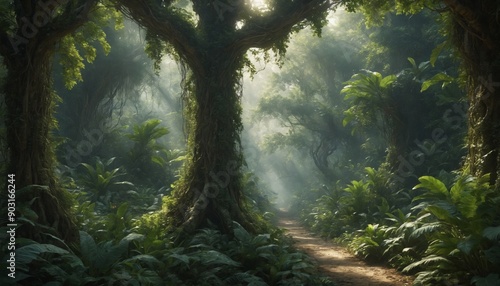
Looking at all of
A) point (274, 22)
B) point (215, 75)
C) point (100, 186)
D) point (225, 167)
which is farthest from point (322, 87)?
point (225, 167)

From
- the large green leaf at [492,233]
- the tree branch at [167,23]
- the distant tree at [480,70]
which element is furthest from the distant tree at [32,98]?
the distant tree at [480,70]

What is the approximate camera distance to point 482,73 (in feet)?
20.9

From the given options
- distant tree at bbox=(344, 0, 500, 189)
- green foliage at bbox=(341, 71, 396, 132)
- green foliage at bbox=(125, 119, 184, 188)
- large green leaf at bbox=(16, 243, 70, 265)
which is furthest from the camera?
green foliage at bbox=(125, 119, 184, 188)

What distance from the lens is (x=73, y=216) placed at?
5.95 meters

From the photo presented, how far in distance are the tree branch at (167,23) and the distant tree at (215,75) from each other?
2cm

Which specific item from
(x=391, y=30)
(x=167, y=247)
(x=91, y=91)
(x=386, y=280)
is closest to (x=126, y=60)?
(x=91, y=91)

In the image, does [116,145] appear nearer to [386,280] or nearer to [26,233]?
[26,233]

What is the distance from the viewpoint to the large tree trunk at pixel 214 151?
744 cm

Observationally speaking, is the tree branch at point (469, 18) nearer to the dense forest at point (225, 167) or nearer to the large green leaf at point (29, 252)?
the dense forest at point (225, 167)

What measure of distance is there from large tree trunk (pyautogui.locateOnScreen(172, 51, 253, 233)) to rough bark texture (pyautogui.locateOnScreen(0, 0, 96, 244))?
2.53 m

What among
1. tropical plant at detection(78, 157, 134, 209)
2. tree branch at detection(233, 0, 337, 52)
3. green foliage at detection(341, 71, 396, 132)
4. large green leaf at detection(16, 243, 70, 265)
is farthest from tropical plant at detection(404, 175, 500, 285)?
tropical plant at detection(78, 157, 134, 209)

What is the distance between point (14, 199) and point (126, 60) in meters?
14.4

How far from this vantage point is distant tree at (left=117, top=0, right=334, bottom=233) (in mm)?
7410

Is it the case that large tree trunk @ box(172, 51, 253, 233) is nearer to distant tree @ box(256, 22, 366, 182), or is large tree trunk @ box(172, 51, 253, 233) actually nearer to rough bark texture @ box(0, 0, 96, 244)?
rough bark texture @ box(0, 0, 96, 244)
